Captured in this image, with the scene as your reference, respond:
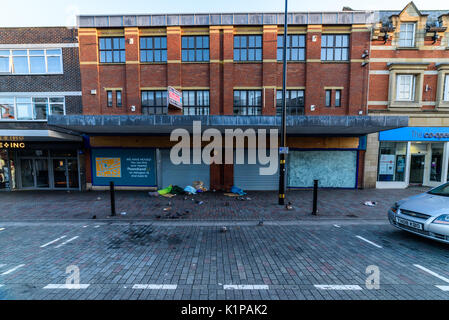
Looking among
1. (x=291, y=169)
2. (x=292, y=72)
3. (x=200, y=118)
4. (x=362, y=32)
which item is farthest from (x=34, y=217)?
(x=362, y=32)

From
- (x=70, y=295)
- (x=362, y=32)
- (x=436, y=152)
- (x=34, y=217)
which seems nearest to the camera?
(x=70, y=295)

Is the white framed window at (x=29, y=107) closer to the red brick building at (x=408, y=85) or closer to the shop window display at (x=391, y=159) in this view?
the red brick building at (x=408, y=85)

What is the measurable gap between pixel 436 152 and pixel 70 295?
62.7 ft

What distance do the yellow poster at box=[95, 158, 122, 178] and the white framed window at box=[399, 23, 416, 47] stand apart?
65.0 ft

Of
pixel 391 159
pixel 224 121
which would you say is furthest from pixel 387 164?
pixel 224 121

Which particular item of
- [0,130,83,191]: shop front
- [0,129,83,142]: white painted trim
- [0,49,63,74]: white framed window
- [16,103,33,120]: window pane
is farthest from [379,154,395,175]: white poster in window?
[16,103,33,120]: window pane

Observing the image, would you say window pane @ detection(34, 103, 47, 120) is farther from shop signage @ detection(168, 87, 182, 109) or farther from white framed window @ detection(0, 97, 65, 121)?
shop signage @ detection(168, 87, 182, 109)

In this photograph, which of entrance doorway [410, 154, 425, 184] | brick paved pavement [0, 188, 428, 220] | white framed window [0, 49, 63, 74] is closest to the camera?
brick paved pavement [0, 188, 428, 220]

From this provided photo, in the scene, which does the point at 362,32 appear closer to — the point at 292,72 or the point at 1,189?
the point at 292,72

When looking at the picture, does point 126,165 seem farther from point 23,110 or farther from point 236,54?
point 236,54

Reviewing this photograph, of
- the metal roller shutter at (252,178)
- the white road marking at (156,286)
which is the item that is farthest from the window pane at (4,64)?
the white road marking at (156,286)

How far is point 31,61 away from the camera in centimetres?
1175

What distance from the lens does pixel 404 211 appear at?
15.4ft

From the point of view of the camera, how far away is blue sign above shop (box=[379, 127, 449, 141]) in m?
11.5
